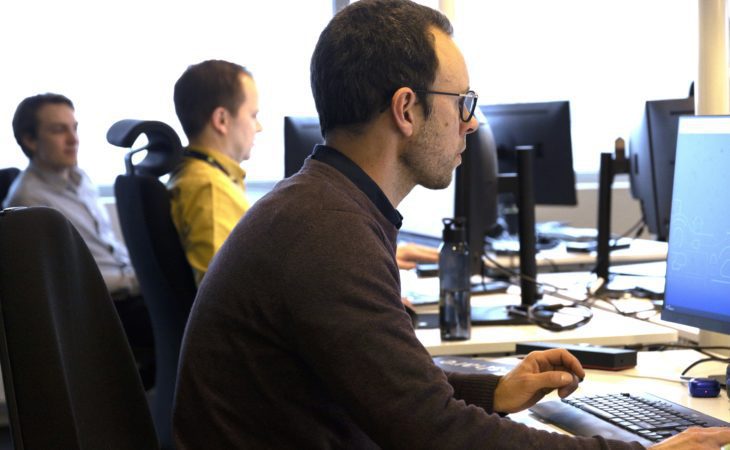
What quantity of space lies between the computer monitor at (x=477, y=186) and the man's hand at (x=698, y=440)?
1458 mm

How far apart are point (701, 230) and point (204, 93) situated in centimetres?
180

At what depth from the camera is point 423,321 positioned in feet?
8.14

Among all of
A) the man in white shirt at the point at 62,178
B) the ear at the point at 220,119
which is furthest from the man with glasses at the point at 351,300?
the man in white shirt at the point at 62,178

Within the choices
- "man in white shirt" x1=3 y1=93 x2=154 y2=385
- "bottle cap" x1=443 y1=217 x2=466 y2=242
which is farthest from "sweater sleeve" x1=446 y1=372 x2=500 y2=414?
"man in white shirt" x1=3 y1=93 x2=154 y2=385

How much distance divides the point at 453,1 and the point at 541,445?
1.83 m

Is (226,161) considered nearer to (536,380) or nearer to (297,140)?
(297,140)

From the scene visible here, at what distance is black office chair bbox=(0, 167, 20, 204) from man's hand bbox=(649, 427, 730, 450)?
10.2 ft

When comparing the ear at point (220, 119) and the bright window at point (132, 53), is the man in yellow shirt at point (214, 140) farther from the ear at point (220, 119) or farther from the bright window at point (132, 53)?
the bright window at point (132, 53)

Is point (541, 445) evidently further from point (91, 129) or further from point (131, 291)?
point (91, 129)

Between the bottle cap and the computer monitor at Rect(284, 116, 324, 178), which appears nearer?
the bottle cap

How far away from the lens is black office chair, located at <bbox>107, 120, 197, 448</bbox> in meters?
2.54

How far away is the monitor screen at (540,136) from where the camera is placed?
3.30 metres

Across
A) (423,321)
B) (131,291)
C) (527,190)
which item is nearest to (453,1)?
(527,190)

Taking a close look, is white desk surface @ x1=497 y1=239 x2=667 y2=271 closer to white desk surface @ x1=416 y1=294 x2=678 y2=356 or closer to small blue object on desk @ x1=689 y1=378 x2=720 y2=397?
white desk surface @ x1=416 y1=294 x2=678 y2=356
